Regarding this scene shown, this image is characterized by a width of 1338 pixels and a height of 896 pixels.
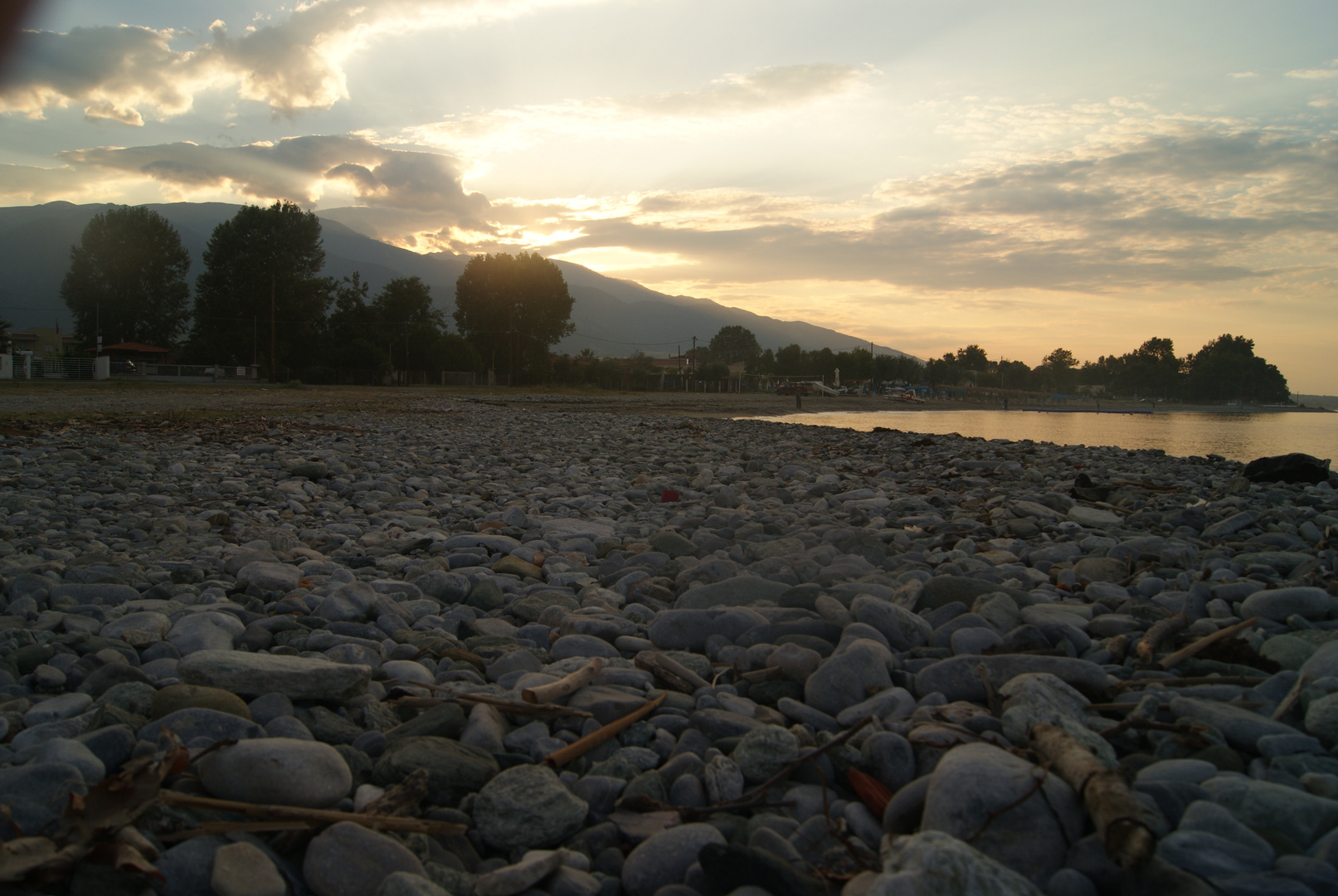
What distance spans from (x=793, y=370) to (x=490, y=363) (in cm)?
5300

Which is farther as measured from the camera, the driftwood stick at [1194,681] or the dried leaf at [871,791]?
the driftwood stick at [1194,681]

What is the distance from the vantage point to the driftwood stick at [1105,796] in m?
1.21

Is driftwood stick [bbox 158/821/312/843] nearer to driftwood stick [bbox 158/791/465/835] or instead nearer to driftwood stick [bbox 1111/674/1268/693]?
driftwood stick [bbox 158/791/465/835]

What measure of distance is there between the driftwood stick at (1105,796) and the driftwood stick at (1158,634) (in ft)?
2.77

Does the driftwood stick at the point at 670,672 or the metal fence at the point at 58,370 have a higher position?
the metal fence at the point at 58,370

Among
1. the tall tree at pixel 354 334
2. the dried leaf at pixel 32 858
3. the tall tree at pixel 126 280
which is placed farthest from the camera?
the tall tree at pixel 126 280

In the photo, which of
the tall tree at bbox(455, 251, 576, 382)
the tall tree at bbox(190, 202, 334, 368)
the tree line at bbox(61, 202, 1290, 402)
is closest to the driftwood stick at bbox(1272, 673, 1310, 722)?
the tree line at bbox(61, 202, 1290, 402)

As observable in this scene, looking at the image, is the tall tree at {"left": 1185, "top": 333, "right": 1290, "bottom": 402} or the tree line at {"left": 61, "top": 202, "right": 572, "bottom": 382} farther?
the tall tree at {"left": 1185, "top": 333, "right": 1290, "bottom": 402}

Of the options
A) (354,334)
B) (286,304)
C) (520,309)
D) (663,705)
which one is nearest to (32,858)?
(663,705)

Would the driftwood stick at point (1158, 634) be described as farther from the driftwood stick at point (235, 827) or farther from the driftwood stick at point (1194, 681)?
the driftwood stick at point (235, 827)

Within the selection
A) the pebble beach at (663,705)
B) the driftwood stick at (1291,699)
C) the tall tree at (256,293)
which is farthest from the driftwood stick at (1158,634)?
the tall tree at (256,293)

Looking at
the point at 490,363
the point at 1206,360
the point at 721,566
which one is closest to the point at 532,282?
the point at 490,363

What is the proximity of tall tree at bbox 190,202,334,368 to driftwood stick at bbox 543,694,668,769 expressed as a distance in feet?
183

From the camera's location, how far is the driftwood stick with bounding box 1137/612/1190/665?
2191 mm
